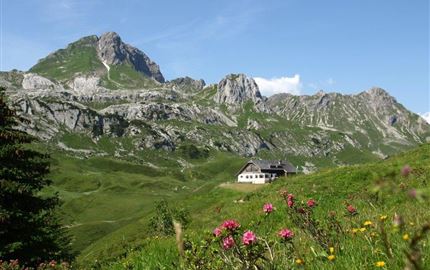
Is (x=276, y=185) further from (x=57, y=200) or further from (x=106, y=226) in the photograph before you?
(x=106, y=226)

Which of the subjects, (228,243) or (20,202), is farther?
(20,202)

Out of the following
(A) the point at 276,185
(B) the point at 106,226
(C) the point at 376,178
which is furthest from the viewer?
(B) the point at 106,226

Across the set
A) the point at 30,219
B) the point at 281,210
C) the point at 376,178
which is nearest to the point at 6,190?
the point at 30,219

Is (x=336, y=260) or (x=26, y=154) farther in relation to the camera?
(x=26, y=154)

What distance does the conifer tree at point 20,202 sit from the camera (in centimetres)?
2436

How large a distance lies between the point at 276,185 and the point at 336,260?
28.6 metres

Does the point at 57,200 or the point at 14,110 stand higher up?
the point at 14,110

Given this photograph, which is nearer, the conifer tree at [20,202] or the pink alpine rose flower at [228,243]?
the pink alpine rose flower at [228,243]

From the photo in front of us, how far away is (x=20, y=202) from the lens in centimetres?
2620

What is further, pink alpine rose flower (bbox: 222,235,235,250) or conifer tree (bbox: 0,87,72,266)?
conifer tree (bbox: 0,87,72,266)

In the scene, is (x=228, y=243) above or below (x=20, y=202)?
below

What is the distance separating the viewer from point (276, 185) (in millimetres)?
33906

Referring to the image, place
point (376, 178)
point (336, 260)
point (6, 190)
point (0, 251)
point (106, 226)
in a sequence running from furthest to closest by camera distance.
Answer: point (106, 226) < point (6, 190) < point (0, 251) < point (336, 260) < point (376, 178)

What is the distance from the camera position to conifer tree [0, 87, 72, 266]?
2436 centimetres
